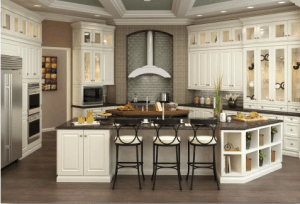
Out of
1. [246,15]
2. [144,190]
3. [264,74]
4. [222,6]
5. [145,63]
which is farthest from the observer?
[145,63]

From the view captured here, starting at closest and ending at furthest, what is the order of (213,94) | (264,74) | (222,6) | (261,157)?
(261,157)
(264,74)
(222,6)
(213,94)

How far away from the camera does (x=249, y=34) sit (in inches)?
278

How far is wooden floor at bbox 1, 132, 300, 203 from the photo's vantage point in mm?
3959

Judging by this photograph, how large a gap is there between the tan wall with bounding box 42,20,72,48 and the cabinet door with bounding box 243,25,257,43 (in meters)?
4.44

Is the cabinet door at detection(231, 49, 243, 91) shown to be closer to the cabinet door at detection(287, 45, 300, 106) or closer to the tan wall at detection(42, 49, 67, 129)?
the cabinet door at detection(287, 45, 300, 106)

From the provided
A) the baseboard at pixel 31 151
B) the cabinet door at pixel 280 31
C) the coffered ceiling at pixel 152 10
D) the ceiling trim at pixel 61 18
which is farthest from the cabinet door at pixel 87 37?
the cabinet door at pixel 280 31

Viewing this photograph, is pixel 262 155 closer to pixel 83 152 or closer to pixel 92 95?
pixel 83 152

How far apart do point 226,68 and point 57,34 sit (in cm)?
443

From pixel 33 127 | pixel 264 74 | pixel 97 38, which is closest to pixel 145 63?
pixel 97 38

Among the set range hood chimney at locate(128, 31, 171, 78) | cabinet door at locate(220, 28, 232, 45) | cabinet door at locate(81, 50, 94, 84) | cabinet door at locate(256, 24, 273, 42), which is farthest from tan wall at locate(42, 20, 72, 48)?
cabinet door at locate(256, 24, 273, 42)

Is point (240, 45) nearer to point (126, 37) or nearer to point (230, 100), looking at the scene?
point (230, 100)

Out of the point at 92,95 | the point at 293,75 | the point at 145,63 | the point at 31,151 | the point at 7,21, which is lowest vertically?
the point at 31,151

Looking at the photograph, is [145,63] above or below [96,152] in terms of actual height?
above

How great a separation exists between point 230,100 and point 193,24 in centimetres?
242
